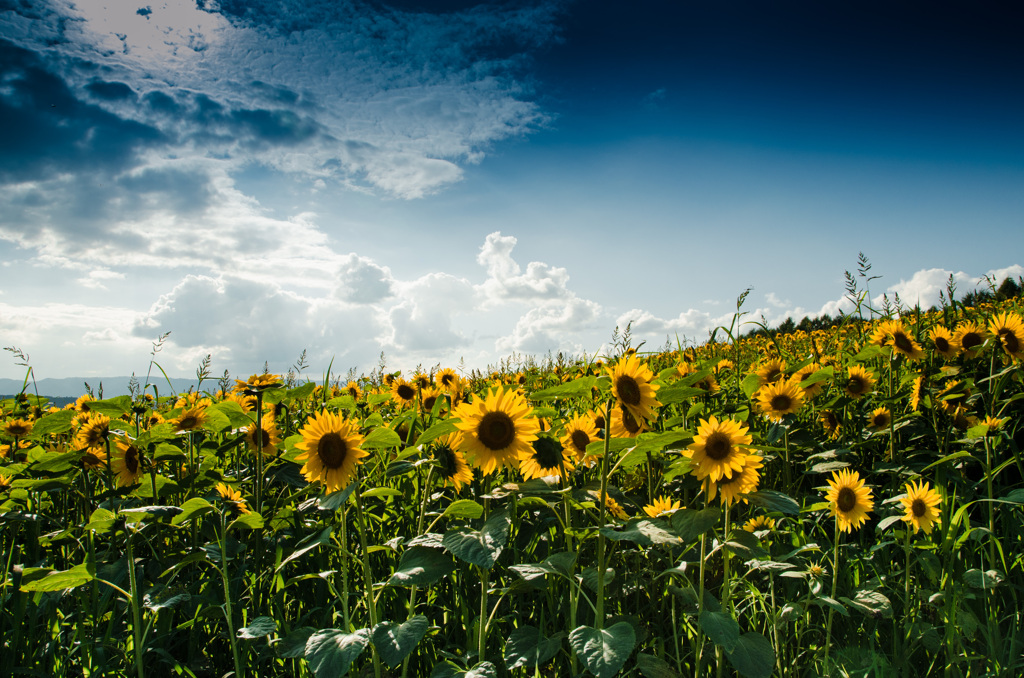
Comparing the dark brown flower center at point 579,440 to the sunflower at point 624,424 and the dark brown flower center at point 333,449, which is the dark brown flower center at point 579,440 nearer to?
the sunflower at point 624,424

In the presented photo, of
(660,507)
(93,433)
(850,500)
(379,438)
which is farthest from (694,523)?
(93,433)

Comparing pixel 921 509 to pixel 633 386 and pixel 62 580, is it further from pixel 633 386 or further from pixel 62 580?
pixel 62 580

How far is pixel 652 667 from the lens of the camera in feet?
4.35

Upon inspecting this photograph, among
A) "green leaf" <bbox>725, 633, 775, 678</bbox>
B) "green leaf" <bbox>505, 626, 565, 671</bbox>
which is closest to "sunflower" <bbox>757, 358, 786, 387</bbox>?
"green leaf" <bbox>725, 633, 775, 678</bbox>

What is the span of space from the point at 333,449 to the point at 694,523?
3.37 ft

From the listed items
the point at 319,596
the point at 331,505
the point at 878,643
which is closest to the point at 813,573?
the point at 878,643

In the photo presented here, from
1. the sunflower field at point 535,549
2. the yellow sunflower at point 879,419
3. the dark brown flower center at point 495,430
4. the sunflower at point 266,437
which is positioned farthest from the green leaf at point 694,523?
the yellow sunflower at point 879,419

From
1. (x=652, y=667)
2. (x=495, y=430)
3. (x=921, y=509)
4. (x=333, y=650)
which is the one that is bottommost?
(x=652, y=667)

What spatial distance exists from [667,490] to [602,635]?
1274mm

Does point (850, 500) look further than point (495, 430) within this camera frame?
Yes

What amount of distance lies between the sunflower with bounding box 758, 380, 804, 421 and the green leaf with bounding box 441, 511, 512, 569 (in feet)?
5.23

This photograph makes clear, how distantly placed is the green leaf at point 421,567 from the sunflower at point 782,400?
5.49ft

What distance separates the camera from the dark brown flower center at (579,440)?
6.18 feet

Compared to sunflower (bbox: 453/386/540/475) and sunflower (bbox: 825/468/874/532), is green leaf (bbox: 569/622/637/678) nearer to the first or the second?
sunflower (bbox: 453/386/540/475)
